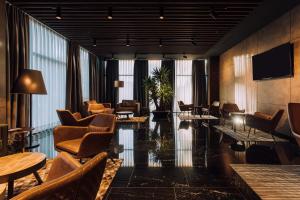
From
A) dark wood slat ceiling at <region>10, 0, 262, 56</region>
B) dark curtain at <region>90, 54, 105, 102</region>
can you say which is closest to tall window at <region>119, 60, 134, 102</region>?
dark curtain at <region>90, 54, 105, 102</region>

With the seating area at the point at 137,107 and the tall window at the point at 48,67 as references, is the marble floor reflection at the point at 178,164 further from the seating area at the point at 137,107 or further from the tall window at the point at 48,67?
the tall window at the point at 48,67

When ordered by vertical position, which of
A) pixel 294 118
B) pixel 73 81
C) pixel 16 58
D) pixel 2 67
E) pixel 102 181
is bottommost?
pixel 102 181

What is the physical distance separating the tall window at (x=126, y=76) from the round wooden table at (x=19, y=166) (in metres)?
11.6

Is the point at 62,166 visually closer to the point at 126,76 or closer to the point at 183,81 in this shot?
the point at 126,76

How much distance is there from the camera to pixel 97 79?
1245cm

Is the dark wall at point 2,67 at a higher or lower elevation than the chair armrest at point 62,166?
higher

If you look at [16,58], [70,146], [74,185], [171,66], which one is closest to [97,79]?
[171,66]

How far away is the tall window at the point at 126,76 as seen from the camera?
14047 millimetres

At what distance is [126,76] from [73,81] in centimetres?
561

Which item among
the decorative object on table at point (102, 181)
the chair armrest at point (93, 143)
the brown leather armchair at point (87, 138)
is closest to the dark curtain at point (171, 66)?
the brown leather armchair at point (87, 138)

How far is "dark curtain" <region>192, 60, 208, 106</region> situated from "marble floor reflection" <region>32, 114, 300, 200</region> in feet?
25.8

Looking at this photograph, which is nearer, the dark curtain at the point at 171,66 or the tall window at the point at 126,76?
the dark curtain at the point at 171,66

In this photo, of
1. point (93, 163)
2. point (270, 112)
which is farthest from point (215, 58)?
point (93, 163)

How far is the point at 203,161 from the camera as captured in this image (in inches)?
157
